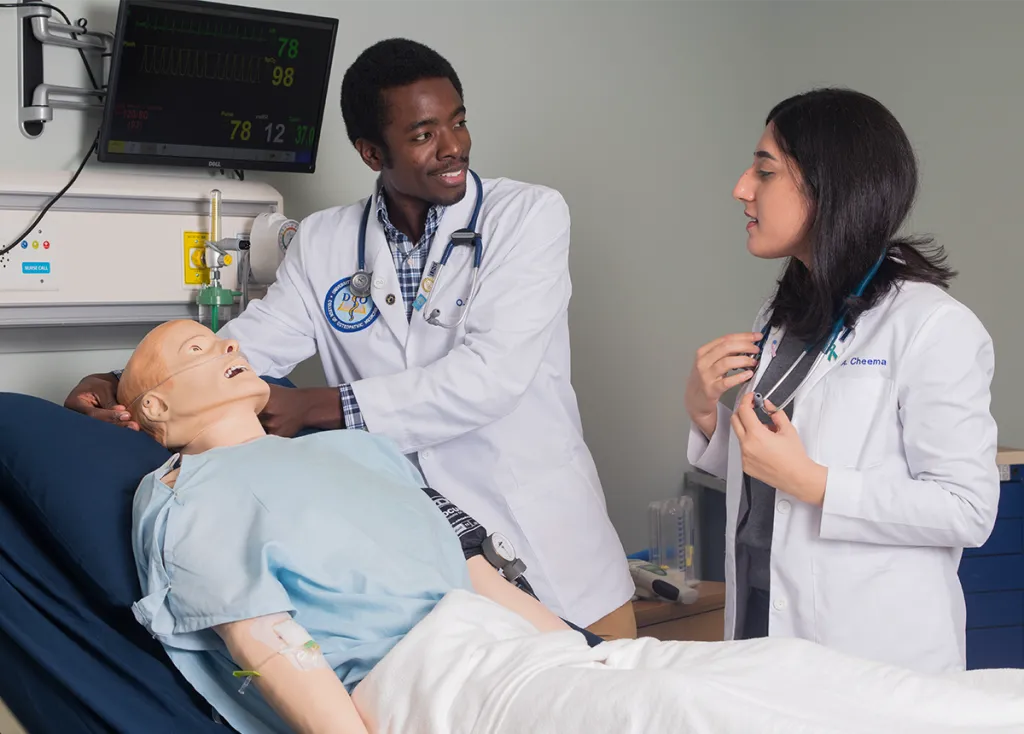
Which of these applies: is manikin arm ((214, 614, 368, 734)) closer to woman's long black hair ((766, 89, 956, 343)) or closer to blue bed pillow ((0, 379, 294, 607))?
blue bed pillow ((0, 379, 294, 607))

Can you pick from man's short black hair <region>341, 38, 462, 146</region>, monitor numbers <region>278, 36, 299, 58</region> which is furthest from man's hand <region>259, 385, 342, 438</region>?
monitor numbers <region>278, 36, 299, 58</region>

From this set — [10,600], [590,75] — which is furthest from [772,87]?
[10,600]

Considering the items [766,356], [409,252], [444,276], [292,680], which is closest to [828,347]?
[766,356]

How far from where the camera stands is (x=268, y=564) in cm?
139

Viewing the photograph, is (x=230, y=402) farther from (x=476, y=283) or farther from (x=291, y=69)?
(x=291, y=69)

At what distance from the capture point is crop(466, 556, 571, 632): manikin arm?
5.33ft

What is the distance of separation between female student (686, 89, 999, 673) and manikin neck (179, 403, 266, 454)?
0.76m

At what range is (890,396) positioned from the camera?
5.28 feet

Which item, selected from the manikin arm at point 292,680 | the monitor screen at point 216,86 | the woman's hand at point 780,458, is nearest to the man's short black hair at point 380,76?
the monitor screen at point 216,86

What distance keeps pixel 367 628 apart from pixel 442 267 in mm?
797

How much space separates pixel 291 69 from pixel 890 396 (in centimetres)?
152

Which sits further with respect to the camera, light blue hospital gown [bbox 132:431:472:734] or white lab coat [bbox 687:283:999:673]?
white lab coat [bbox 687:283:999:673]

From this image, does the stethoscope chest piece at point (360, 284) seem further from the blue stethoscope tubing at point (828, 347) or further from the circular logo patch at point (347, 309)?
the blue stethoscope tubing at point (828, 347)

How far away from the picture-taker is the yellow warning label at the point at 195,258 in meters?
2.40
